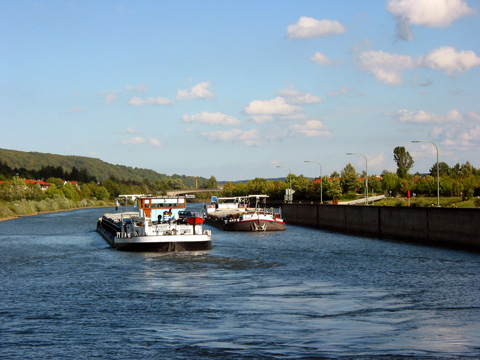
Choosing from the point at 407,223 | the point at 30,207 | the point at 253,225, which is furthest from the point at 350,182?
the point at 407,223

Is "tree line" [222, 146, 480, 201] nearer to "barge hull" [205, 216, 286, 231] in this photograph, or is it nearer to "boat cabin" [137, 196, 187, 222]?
"barge hull" [205, 216, 286, 231]

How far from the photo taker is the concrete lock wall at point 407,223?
4875cm

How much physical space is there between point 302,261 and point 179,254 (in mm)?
9838

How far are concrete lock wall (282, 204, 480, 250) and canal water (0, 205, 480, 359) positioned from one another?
9.27 ft

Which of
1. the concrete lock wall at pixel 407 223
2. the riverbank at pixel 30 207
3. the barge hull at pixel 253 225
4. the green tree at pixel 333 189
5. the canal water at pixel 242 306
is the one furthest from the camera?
the green tree at pixel 333 189

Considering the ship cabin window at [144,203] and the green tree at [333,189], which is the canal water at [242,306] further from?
the green tree at [333,189]

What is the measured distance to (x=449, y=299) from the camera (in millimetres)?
27516

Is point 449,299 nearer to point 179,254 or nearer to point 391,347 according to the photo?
point 391,347

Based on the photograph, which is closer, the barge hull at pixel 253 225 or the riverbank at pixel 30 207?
the barge hull at pixel 253 225

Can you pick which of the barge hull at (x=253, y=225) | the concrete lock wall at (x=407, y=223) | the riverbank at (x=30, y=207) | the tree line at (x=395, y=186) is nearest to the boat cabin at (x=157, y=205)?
the barge hull at (x=253, y=225)

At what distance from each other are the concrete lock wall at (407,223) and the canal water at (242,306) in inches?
111

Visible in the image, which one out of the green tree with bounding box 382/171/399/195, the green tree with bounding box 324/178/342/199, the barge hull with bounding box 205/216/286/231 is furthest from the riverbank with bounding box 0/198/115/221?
the green tree with bounding box 382/171/399/195

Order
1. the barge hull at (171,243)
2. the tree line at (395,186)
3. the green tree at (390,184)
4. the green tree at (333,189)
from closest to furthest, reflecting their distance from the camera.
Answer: the barge hull at (171,243) < the tree line at (395,186) < the green tree at (333,189) < the green tree at (390,184)

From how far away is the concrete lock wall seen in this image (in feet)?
160
